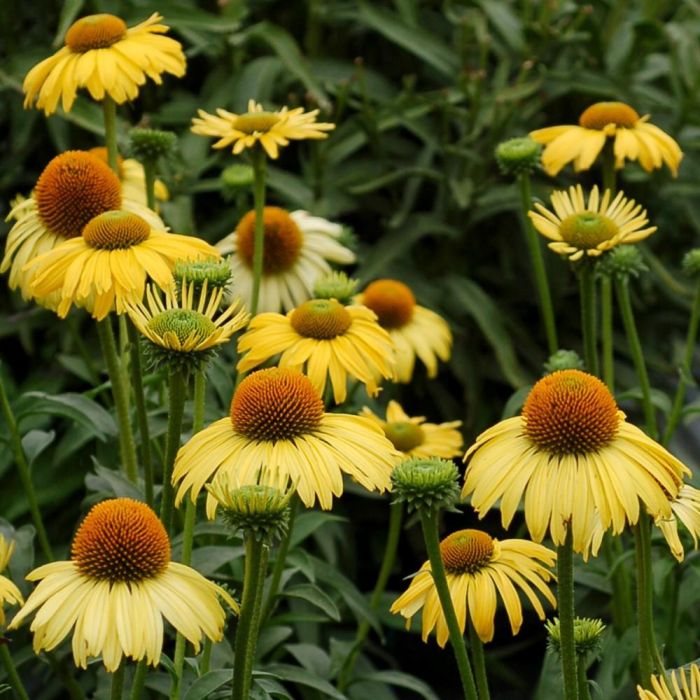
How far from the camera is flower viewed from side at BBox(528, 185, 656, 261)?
1609 mm

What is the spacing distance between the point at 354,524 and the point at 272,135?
3.43 feet

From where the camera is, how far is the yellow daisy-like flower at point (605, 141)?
186 centimetres

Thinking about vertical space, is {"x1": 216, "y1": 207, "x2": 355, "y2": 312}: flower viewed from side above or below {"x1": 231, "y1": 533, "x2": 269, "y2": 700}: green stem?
above

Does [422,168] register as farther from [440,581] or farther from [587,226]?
[440,581]

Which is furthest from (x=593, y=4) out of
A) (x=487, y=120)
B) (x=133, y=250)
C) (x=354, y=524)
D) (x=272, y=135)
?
(x=133, y=250)

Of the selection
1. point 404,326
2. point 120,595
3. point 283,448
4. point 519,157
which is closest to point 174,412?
point 283,448

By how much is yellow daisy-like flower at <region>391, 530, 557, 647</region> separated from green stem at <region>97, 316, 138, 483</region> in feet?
1.54

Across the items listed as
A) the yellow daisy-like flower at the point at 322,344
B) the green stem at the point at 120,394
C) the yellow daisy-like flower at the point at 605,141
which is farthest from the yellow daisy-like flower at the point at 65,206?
the yellow daisy-like flower at the point at 605,141

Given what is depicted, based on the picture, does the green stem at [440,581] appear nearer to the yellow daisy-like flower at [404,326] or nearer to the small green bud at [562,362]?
the small green bud at [562,362]

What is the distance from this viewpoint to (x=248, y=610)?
115 centimetres

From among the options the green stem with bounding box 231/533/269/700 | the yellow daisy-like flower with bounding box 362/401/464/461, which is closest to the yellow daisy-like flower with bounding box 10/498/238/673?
the green stem with bounding box 231/533/269/700

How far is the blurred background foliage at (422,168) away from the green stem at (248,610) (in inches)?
40.7

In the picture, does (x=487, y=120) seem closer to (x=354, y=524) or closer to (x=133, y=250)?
(x=354, y=524)

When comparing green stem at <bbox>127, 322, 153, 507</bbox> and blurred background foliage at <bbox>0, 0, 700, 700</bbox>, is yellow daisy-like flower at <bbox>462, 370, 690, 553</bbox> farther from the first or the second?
blurred background foliage at <bbox>0, 0, 700, 700</bbox>
